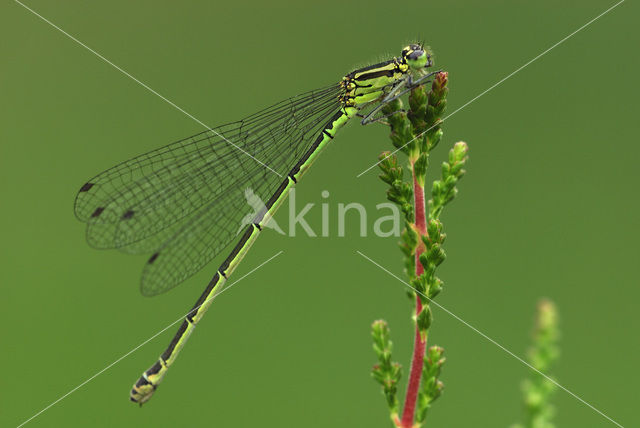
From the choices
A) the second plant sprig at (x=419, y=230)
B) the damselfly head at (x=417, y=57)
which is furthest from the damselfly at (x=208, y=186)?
the second plant sprig at (x=419, y=230)

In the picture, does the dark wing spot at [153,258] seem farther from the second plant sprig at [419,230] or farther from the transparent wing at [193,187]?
the second plant sprig at [419,230]

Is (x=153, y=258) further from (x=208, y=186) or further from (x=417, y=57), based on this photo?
(x=417, y=57)

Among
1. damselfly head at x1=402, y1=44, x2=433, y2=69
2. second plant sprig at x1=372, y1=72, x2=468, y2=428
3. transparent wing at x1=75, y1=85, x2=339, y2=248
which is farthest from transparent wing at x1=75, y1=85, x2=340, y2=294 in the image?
second plant sprig at x1=372, y1=72, x2=468, y2=428

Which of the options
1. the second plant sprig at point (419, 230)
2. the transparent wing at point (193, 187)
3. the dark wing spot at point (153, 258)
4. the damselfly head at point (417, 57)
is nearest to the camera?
the second plant sprig at point (419, 230)

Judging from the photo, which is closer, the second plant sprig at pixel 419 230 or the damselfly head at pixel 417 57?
the second plant sprig at pixel 419 230

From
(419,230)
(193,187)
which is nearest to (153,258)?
(193,187)

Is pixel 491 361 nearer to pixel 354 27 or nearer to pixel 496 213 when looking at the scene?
pixel 496 213
